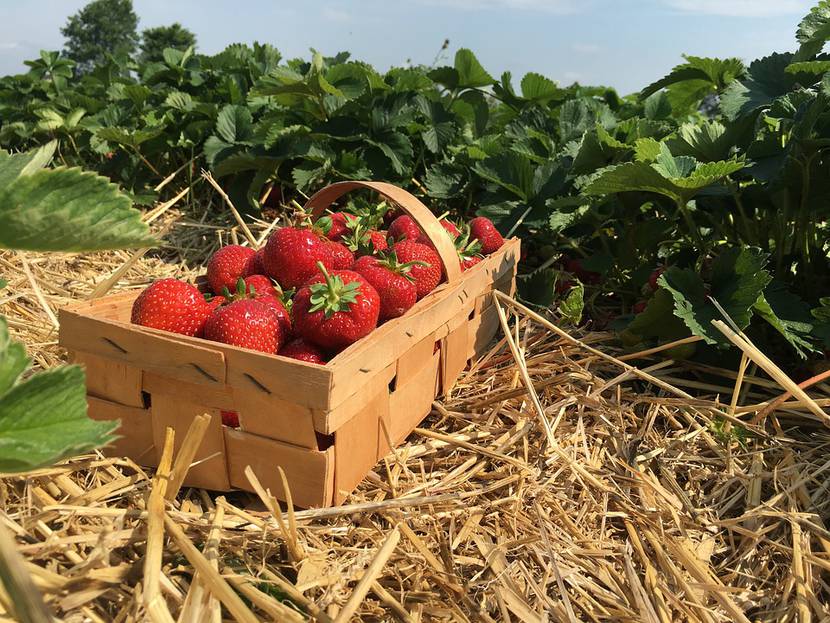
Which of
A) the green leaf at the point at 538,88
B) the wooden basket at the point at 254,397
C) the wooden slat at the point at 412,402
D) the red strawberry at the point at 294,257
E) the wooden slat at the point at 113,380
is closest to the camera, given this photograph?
the wooden basket at the point at 254,397

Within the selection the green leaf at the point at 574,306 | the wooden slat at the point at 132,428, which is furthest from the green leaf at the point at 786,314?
the wooden slat at the point at 132,428

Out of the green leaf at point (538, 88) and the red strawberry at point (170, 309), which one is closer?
the red strawberry at point (170, 309)

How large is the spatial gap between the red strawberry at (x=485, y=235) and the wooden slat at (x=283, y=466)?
1.00 metres

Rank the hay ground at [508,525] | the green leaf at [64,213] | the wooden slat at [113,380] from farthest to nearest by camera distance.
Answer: the wooden slat at [113,380] < the hay ground at [508,525] < the green leaf at [64,213]

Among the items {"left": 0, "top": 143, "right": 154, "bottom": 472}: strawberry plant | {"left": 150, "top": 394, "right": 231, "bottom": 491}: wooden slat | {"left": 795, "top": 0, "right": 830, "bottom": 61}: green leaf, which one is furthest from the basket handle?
{"left": 795, "top": 0, "right": 830, "bottom": 61}: green leaf

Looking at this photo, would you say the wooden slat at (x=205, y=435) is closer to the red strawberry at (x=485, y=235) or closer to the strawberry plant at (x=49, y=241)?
the strawberry plant at (x=49, y=241)

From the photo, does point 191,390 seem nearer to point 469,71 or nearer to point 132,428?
point 132,428

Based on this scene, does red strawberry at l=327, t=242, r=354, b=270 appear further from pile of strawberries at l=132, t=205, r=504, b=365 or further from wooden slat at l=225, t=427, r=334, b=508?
wooden slat at l=225, t=427, r=334, b=508

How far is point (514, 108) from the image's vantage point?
10.6 ft

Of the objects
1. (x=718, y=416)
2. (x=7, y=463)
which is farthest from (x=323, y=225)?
(x=7, y=463)

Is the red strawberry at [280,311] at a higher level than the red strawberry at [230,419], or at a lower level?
higher

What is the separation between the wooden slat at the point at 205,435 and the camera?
4.08 ft

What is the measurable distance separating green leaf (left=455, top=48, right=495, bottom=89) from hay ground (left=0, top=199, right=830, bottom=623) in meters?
1.77

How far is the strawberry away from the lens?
129 cm
